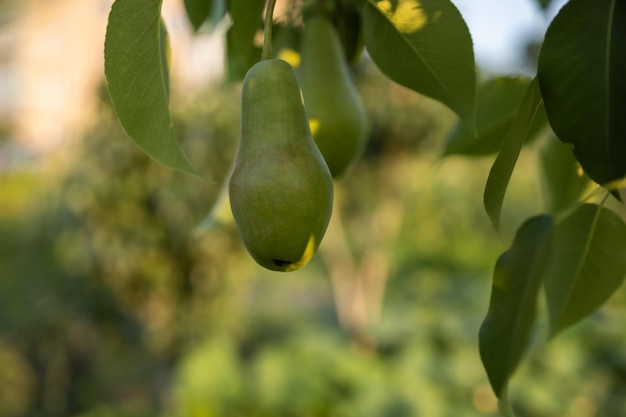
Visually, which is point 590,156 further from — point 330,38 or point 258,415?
point 258,415

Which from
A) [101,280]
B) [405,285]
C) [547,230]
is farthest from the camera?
[405,285]

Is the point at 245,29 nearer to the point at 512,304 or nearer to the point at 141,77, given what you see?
the point at 141,77

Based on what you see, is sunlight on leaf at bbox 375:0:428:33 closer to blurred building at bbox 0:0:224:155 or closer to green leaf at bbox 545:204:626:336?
green leaf at bbox 545:204:626:336

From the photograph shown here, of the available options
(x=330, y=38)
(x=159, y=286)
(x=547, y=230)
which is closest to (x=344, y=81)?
(x=330, y=38)

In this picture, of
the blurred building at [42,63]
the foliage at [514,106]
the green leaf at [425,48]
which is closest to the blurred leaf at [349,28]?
the foliage at [514,106]

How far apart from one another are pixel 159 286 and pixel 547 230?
2.36 meters

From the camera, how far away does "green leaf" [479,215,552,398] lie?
36cm

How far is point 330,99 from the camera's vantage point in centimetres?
42

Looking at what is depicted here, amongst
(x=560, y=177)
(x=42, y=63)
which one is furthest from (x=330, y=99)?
(x=42, y=63)

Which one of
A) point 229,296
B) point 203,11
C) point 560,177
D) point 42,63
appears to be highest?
point 203,11

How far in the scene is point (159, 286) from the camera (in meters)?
2.64

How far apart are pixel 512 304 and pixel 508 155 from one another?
0.37 ft

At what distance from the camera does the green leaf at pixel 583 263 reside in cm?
39

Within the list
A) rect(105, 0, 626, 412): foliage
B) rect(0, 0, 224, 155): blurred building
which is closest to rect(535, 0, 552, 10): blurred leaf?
rect(105, 0, 626, 412): foliage
